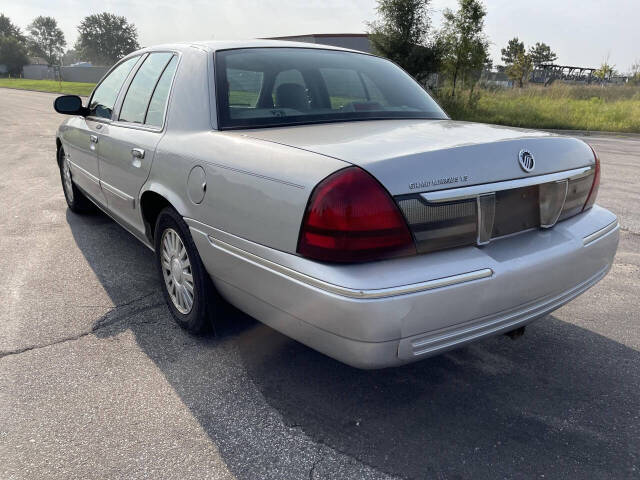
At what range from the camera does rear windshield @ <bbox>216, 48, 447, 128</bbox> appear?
2.83 meters

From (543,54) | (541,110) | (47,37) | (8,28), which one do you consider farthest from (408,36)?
(47,37)

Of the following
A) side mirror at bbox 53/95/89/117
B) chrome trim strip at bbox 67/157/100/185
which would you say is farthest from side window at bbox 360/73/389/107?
side mirror at bbox 53/95/89/117

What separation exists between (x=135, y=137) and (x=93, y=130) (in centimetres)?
103

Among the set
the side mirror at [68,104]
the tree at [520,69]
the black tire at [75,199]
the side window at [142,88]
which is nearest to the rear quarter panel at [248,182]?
the side window at [142,88]

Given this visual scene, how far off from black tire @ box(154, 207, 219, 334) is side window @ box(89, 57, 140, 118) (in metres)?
1.46

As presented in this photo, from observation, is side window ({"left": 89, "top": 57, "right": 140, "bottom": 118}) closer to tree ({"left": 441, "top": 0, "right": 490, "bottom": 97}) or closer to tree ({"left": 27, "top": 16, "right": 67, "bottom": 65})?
tree ({"left": 441, "top": 0, "right": 490, "bottom": 97})

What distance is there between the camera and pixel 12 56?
294ft

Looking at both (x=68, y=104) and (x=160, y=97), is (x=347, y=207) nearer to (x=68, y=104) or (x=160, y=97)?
(x=160, y=97)

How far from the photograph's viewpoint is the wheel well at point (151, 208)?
3.12 meters

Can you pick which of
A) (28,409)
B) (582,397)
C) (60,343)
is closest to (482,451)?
(582,397)

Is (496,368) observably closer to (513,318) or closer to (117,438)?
(513,318)

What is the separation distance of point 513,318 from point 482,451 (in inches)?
21.6

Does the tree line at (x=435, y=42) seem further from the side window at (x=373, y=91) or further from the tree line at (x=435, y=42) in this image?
the side window at (x=373, y=91)

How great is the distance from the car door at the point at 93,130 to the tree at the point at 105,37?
118517mm
